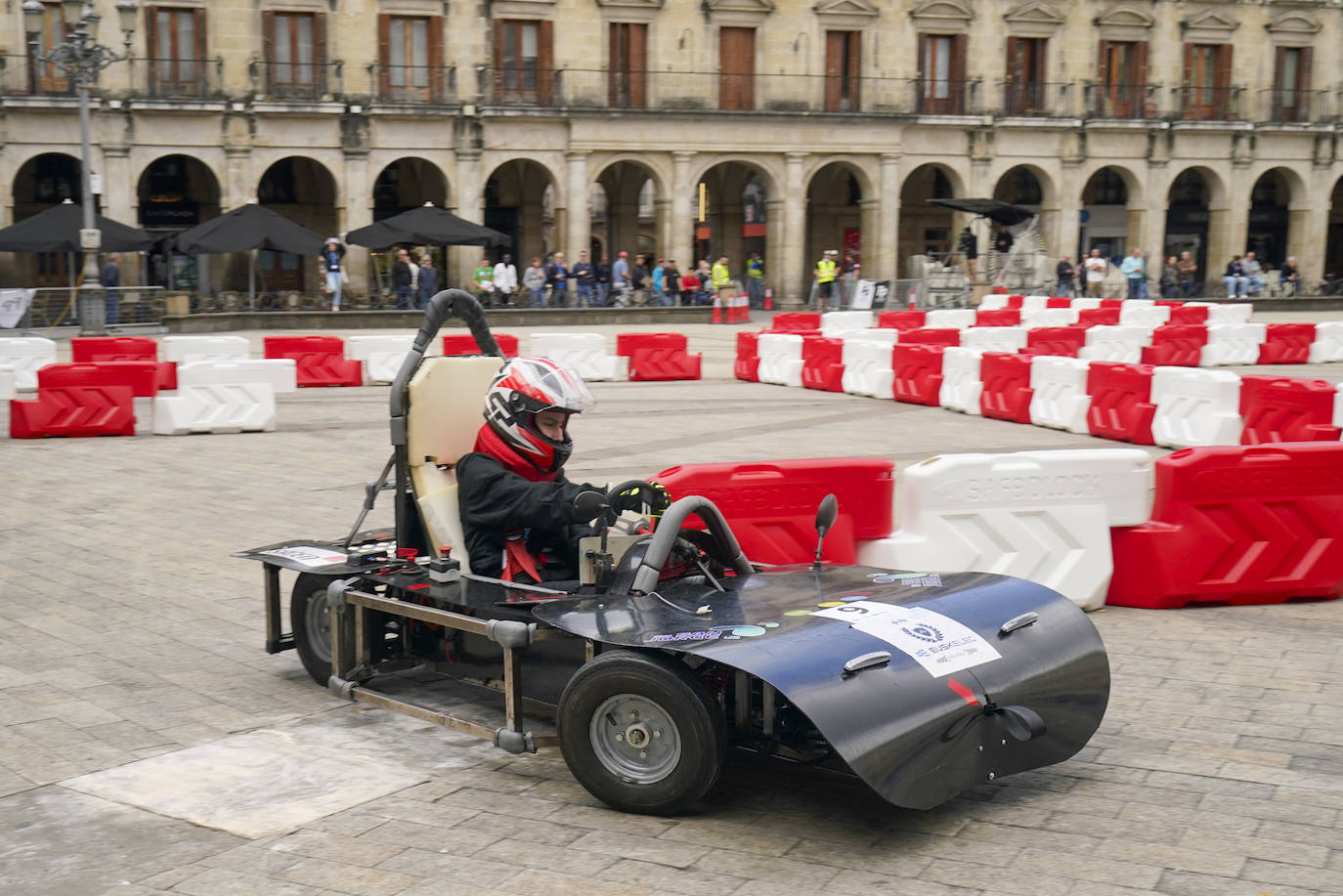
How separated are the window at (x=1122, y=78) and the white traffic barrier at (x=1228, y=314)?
19861 millimetres

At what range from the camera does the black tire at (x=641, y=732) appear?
15.9ft

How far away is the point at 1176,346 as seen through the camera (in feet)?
75.3

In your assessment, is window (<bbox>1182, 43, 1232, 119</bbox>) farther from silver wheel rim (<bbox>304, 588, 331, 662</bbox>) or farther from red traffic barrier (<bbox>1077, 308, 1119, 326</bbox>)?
silver wheel rim (<bbox>304, 588, 331, 662</bbox>)

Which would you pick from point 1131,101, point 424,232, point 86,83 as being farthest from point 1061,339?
point 1131,101

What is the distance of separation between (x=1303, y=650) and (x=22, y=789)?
5.91 m

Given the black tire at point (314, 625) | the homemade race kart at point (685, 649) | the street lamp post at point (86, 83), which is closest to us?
the homemade race kart at point (685, 649)

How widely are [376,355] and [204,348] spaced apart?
2.53 meters

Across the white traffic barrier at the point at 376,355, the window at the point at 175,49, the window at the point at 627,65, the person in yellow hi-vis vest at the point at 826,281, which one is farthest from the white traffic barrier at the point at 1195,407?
Answer: the window at the point at 175,49

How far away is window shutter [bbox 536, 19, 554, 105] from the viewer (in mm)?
41156

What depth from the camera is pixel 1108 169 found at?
50562mm

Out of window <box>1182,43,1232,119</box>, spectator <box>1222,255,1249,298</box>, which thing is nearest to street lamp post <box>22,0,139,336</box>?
spectator <box>1222,255,1249,298</box>

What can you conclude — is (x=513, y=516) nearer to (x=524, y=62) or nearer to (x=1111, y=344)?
(x=1111, y=344)

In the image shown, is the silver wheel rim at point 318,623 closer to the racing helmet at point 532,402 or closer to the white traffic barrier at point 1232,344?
the racing helmet at point 532,402

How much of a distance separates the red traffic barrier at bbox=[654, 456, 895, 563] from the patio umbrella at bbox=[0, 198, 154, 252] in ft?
92.0
